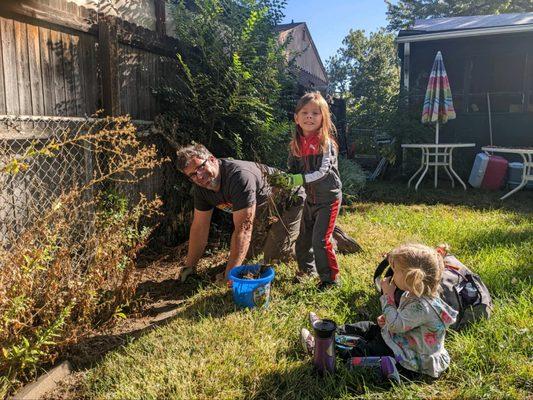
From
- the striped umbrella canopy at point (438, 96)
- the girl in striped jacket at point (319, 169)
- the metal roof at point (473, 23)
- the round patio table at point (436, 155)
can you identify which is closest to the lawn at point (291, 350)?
the girl in striped jacket at point (319, 169)

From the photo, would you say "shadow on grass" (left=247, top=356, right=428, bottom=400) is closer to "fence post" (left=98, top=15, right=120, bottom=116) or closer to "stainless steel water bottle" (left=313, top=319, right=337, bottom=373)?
"stainless steel water bottle" (left=313, top=319, right=337, bottom=373)

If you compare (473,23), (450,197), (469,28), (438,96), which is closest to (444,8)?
(473,23)

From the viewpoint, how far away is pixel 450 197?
291 inches

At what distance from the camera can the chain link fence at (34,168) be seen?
2.85 metres

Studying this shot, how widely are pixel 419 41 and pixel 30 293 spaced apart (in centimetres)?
1005

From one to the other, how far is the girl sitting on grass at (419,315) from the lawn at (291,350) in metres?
0.13

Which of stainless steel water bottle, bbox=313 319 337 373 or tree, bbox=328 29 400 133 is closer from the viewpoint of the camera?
stainless steel water bottle, bbox=313 319 337 373

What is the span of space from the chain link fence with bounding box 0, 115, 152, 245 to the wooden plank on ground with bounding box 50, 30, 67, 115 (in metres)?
0.11

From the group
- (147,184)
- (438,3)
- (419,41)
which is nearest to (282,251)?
(147,184)

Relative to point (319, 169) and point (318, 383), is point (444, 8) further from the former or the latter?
point (318, 383)

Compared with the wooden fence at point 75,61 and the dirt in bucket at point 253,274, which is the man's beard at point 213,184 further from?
the wooden fence at point 75,61

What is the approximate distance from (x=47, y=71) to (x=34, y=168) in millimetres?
760

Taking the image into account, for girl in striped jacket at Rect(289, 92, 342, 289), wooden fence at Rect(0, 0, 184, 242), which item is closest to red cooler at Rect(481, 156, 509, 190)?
girl in striped jacket at Rect(289, 92, 342, 289)

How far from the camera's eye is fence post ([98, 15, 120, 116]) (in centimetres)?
376
